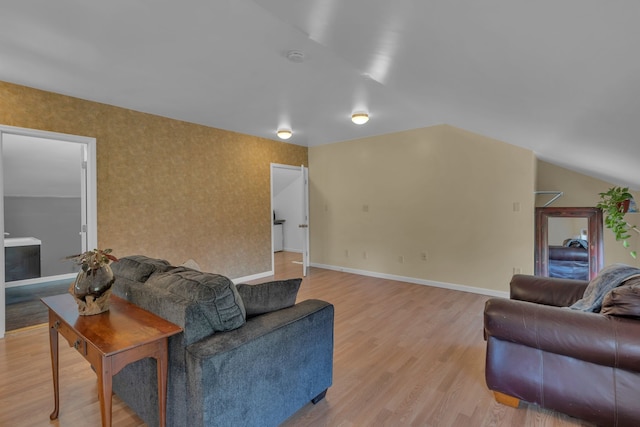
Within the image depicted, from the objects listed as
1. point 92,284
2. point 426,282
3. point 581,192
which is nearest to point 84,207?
point 92,284

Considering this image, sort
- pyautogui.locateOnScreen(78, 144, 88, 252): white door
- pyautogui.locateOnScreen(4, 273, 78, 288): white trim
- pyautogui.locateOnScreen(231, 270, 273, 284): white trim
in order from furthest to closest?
1. pyautogui.locateOnScreen(231, 270, 273, 284): white trim
2. pyautogui.locateOnScreen(4, 273, 78, 288): white trim
3. pyautogui.locateOnScreen(78, 144, 88, 252): white door

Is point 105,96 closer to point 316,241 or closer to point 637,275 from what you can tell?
point 316,241

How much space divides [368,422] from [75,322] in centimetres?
167

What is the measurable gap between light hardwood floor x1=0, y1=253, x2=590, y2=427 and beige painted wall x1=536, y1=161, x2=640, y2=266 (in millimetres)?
1913

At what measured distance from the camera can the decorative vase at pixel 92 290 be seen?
1.57 meters

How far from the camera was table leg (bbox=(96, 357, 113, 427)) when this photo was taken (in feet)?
4.02

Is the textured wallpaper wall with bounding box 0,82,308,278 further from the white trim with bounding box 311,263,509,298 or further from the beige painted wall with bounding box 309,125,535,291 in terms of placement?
the white trim with bounding box 311,263,509,298

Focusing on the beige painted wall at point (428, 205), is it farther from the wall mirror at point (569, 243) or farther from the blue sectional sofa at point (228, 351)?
the blue sectional sofa at point (228, 351)

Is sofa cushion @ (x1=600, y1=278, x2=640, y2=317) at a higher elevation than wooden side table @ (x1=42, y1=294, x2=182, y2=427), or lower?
higher

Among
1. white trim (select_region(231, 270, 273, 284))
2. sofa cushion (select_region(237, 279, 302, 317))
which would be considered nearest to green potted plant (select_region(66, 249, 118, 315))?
sofa cushion (select_region(237, 279, 302, 317))

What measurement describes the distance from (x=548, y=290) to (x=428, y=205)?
2402mm

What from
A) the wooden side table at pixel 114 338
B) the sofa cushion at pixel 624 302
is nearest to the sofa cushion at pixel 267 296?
the wooden side table at pixel 114 338

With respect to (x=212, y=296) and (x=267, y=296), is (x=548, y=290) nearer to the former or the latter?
(x=267, y=296)

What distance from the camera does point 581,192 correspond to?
13.5 ft
